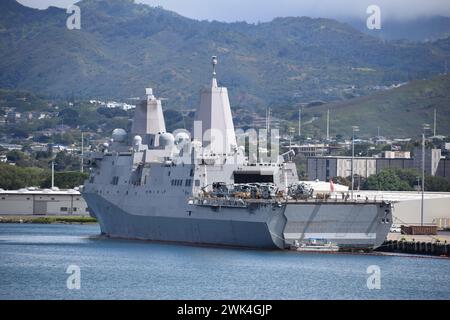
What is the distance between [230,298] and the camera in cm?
5256

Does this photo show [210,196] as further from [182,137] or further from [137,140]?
[137,140]

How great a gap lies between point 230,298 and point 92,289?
6.68 metres

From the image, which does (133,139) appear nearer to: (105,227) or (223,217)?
(105,227)

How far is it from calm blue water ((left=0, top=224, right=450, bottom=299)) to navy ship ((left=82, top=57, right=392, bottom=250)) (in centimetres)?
159

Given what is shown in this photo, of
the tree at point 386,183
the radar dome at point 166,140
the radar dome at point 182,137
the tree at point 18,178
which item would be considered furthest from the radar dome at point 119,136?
the tree at point 18,178

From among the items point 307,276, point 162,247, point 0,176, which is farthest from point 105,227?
point 0,176

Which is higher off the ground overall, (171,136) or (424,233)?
(171,136)

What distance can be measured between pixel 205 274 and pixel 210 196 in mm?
13774

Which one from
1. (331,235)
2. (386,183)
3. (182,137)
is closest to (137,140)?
(182,137)

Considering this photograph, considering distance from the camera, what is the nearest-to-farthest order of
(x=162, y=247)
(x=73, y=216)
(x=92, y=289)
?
(x=92, y=289)
(x=162, y=247)
(x=73, y=216)

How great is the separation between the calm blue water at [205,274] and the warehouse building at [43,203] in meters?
44.1

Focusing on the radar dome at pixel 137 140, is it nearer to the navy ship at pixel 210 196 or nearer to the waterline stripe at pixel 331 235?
the navy ship at pixel 210 196

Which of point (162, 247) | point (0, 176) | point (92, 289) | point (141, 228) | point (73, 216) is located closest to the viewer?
point (92, 289)

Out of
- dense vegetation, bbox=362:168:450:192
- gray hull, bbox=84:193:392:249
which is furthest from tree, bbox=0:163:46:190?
gray hull, bbox=84:193:392:249
